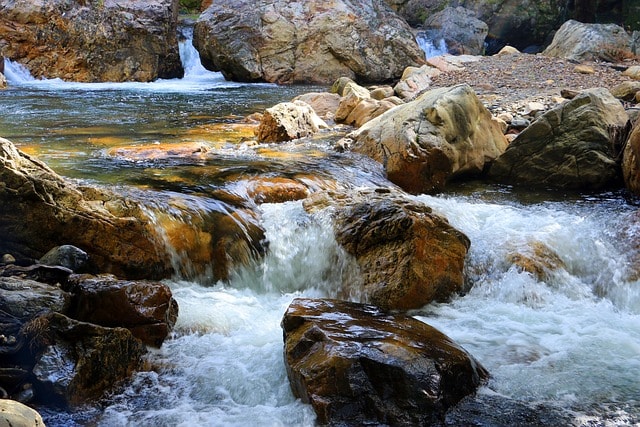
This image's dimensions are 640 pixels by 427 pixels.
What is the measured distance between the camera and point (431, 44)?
19.7 meters

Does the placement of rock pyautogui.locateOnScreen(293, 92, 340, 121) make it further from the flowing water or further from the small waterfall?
the small waterfall

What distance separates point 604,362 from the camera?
12.6 feet

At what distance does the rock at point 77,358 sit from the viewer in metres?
3.22

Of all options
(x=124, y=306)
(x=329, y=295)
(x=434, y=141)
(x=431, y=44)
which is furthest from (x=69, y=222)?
(x=431, y=44)

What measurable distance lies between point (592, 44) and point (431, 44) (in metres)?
6.42

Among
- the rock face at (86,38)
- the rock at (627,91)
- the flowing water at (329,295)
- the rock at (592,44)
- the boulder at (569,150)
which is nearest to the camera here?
the flowing water at (329,295)

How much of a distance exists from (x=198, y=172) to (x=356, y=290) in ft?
7.80

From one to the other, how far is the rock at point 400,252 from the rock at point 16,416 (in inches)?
103

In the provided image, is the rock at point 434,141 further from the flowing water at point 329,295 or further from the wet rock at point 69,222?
the wet rock at point 69,222

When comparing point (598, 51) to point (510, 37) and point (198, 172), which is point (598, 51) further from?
point (198, 172)

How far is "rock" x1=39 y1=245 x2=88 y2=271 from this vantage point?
13.8 ft

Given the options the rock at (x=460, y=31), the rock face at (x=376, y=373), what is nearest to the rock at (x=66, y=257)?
the rock face at (x=376, y=373)

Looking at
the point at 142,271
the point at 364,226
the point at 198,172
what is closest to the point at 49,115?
the point at 198,172

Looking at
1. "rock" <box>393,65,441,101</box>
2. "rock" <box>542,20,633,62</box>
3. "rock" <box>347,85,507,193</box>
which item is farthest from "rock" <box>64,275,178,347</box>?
"rock" <box>542,20,633,62</box>
